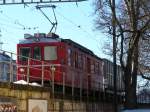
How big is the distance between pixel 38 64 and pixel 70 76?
214 centimetres

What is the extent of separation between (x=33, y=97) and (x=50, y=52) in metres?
9.31

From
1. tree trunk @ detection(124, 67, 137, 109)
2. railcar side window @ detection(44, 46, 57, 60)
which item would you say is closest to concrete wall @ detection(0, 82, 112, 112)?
railcar side window @ detection(44, 46, 57, 60)

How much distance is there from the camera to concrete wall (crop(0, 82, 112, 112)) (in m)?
18.6

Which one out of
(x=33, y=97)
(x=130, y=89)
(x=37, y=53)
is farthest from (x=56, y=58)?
(x=33, y=97)

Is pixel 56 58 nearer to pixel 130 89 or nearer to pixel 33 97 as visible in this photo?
pixel 130 89

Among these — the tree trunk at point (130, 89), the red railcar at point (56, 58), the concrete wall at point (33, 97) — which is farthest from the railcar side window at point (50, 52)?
the tree trunk at point (130, 89)

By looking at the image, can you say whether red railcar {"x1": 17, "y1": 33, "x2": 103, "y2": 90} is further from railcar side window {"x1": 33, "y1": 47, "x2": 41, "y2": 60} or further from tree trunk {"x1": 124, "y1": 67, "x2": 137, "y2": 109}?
tree trunk {"x1": 124, "y1": 67, "x2": 137, "y2": 109}

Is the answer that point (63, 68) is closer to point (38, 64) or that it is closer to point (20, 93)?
point (38, 64)

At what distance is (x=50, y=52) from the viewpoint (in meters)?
30.2

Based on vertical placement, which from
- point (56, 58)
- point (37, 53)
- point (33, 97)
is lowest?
point (33, 97)

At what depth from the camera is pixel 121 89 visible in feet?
155

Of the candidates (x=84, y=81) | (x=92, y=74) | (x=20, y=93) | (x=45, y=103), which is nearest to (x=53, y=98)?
(x=45, y=103)

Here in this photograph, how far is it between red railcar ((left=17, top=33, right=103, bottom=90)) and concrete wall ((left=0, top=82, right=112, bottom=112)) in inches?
59.9

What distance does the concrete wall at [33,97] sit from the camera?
1865 cm
